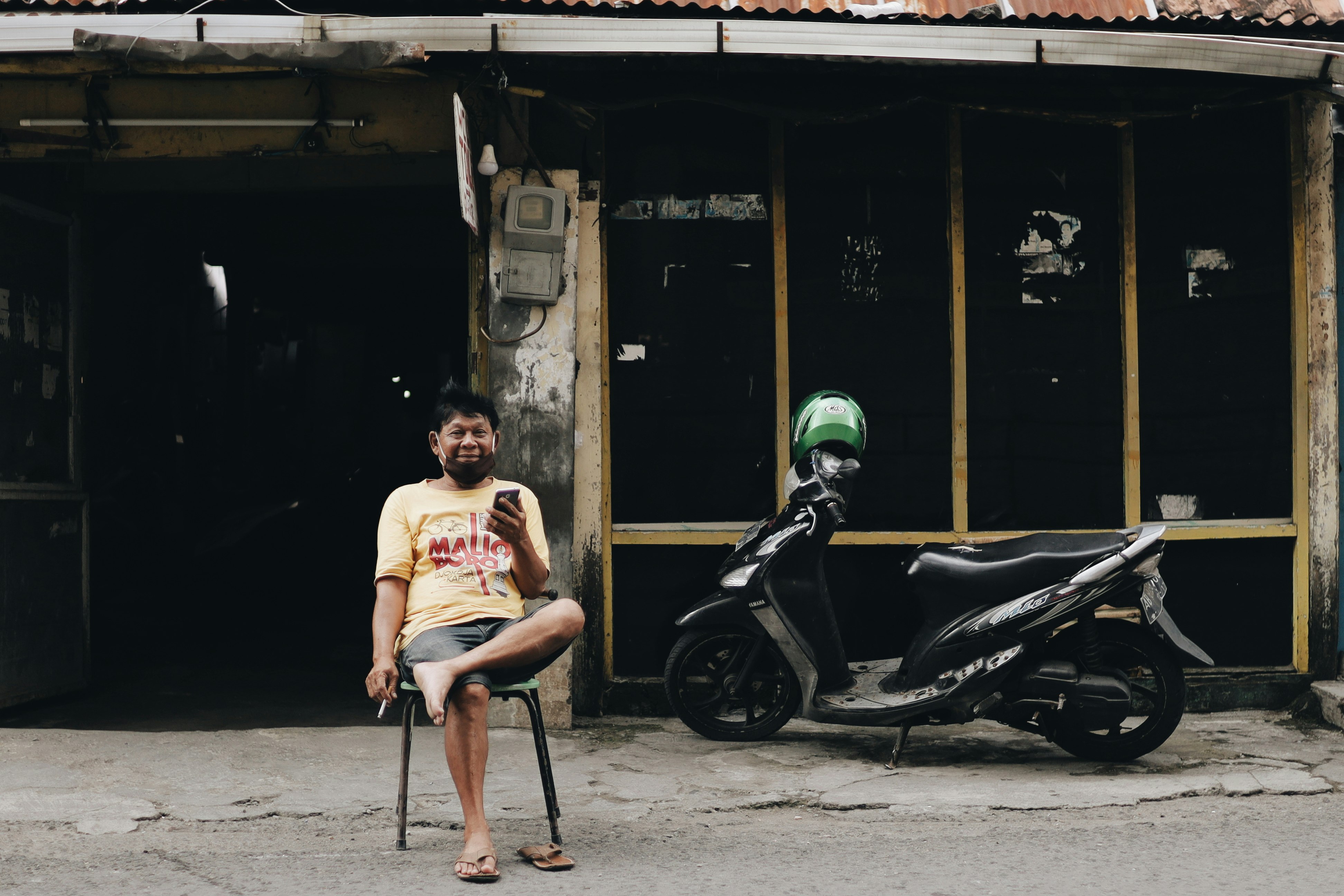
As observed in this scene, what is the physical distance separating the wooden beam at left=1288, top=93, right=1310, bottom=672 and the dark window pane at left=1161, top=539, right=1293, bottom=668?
5 centimetres

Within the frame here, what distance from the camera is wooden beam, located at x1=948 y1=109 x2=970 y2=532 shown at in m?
6.07

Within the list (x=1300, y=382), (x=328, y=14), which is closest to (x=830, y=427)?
(x=1300, y=382)

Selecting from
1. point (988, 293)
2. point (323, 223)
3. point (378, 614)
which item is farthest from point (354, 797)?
point (323, 223)

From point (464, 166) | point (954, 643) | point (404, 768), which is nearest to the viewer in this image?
point (404, 768)

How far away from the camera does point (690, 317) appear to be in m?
6.05

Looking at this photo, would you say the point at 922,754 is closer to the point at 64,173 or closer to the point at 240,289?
the point at 64,173

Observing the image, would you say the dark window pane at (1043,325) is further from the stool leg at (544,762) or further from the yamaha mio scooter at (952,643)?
the stool leg at (544,762)

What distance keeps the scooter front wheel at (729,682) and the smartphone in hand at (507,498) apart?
164 cm

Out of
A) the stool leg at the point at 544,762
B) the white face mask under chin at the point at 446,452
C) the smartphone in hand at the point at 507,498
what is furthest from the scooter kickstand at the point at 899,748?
the white face mask under chin at the point at 446,452

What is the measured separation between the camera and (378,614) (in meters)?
3.86

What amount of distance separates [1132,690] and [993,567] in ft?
2.70

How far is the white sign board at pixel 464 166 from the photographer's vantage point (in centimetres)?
507

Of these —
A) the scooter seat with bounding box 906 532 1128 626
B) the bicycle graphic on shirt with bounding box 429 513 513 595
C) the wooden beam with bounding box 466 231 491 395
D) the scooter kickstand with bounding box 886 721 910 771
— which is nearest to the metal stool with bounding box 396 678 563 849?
the bicycle graphic on shirt with bounding box 429 513 513 595

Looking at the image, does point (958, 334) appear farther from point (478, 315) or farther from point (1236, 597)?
point (478, 315)
